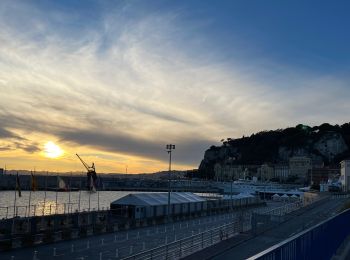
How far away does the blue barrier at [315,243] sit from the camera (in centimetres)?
893

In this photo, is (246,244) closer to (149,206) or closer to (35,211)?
(149,206)

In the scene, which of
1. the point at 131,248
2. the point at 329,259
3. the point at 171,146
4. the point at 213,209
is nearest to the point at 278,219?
the point at 131,248

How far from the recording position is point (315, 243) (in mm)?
13609

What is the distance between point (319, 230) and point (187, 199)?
65727 millimetres

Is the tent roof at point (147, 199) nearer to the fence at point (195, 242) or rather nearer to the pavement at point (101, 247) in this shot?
the pavement at point (101, 247)

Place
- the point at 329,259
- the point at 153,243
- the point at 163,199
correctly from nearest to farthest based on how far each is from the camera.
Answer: the point at 329,259 → the point at 153,243 → the point at 163,199

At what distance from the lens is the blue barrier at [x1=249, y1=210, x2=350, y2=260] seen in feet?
29.3

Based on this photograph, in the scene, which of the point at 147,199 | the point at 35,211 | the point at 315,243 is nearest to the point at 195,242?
the point at 315,243

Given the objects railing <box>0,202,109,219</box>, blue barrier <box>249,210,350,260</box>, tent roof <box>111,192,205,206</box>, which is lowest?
railing <box>0,202,109,219</box>

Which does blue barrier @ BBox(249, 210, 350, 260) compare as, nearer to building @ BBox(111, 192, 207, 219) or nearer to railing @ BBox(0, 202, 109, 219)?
building @ BBox(111, 192, 207, 219)

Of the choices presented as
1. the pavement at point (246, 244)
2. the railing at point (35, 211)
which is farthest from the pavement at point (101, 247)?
the railing at point (35, 211)

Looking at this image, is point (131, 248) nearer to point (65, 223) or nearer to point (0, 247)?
point (0, 247)

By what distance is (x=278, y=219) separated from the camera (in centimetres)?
4238

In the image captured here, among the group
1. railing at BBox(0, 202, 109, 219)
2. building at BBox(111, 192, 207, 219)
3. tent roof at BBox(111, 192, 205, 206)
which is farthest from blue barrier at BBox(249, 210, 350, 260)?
railing at BBox(0, 202, 109, 219)
